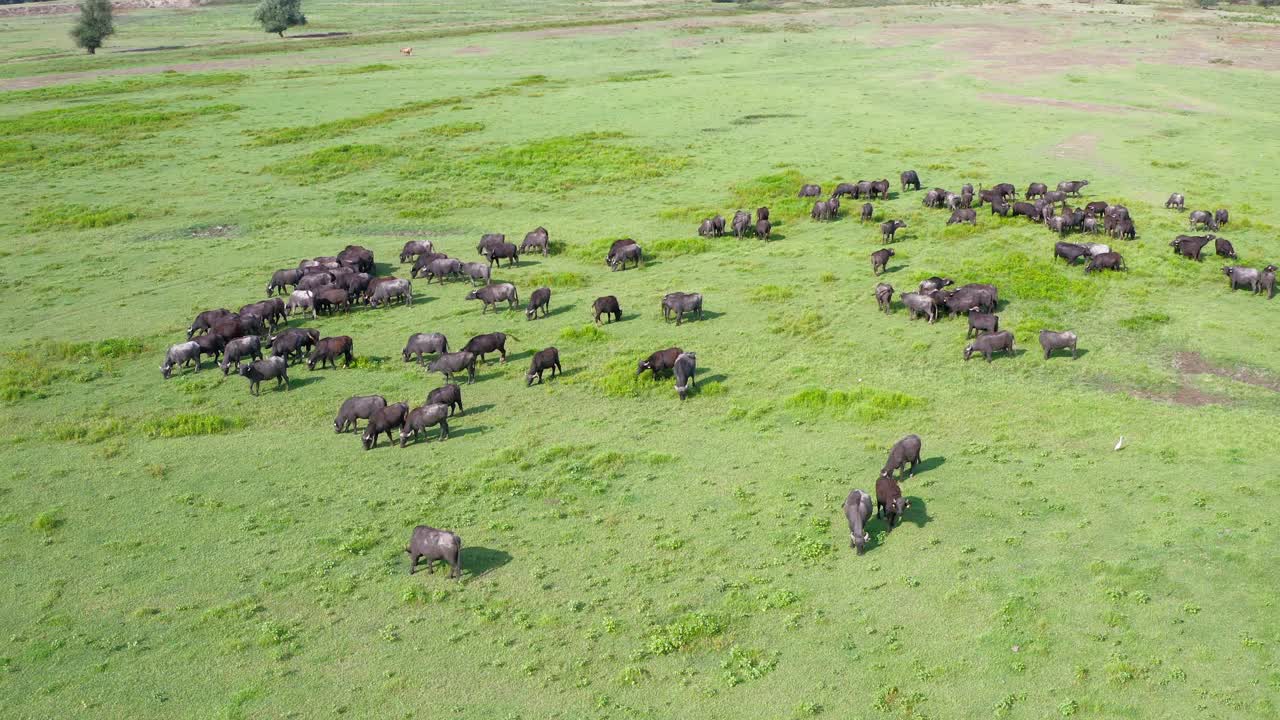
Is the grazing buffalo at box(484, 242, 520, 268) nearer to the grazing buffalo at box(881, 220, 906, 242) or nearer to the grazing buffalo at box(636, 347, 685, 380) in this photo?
the grazing buffalo at box(636, 347, 685, 380)

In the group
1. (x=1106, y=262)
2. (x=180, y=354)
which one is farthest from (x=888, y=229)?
(x=180, y=354)

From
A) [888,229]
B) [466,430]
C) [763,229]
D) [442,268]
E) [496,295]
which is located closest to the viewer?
[466,430]

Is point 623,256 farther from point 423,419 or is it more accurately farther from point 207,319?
point 423,419

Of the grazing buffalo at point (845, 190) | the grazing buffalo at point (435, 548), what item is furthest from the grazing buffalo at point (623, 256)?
the grazing buffalo at point (435, 548)

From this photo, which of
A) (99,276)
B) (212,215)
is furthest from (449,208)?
(99,276)

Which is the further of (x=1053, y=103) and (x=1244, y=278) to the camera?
(x=1053, y=103)

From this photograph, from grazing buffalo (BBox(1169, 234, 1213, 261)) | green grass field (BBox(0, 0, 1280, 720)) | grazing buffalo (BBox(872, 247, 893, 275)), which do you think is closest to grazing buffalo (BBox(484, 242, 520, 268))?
green grass field (BBox(0, 0, 1280, 720))
